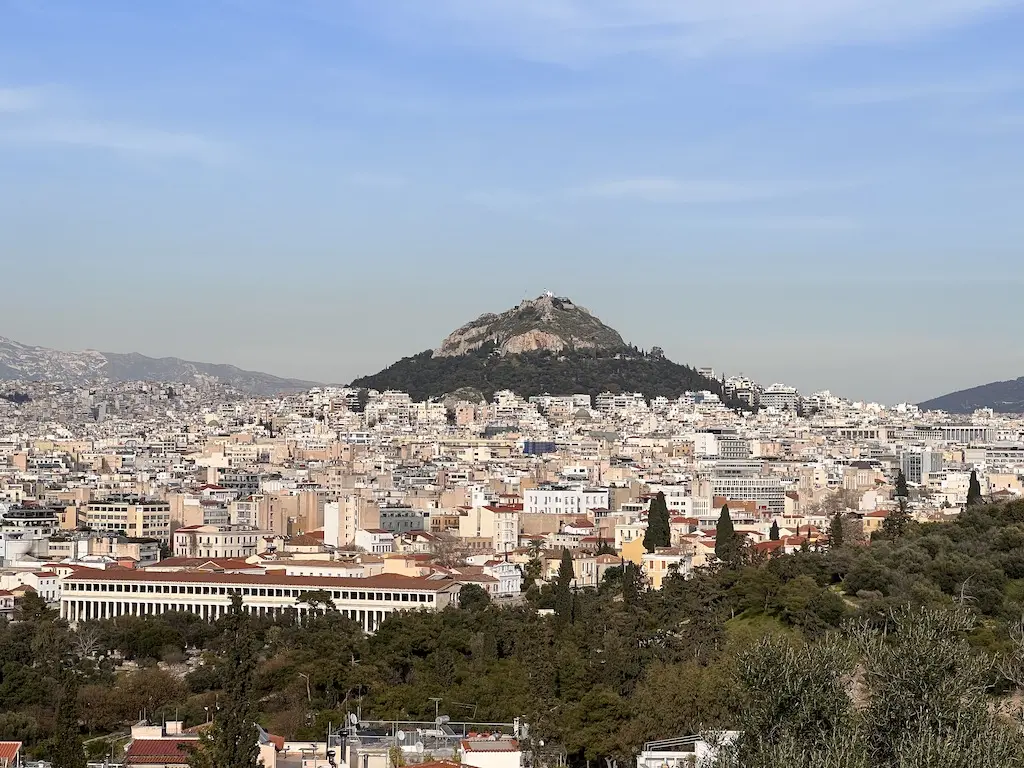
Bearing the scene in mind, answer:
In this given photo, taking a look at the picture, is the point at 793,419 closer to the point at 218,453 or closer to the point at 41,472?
the point at 218,453

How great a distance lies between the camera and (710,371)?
5517 inches

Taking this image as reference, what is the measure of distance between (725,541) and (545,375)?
8204 cm

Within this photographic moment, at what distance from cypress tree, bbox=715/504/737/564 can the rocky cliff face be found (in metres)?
83.8

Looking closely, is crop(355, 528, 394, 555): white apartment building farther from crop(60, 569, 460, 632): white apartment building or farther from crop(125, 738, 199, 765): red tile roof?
crop(125, 738, 199, 765): red tile roof

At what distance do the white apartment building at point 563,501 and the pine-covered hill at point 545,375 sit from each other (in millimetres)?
60199

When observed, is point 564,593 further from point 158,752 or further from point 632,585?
point 158,752

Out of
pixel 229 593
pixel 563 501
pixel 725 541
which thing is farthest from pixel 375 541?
pixel 725 541

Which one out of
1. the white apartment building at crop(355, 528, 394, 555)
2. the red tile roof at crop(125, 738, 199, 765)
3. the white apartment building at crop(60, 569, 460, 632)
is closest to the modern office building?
the white apartment building at crop(355, 528, 394, 555)

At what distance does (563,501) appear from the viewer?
6438cm

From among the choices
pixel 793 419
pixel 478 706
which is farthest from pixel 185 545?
pixel 793 419

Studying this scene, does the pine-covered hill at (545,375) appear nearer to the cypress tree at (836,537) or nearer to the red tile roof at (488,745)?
the cypress tree at (836,537)

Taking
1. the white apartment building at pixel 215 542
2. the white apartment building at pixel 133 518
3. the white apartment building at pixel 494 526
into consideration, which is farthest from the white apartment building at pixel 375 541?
the white apartment building at pixel 133 518

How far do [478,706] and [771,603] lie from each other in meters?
8.63

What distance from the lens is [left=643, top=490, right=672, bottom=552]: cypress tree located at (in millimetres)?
51406
